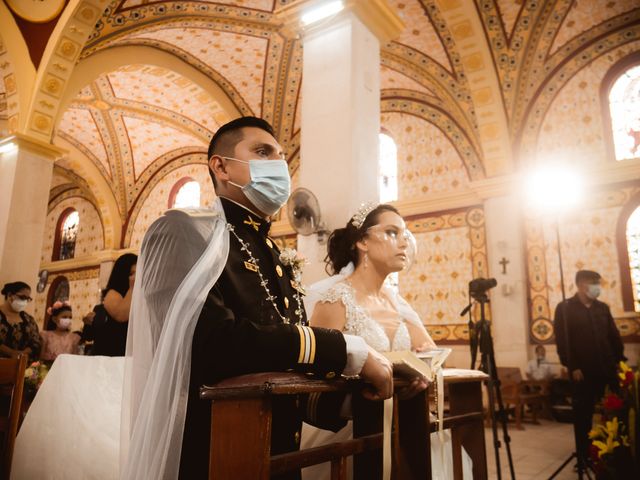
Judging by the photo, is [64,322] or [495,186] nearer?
[64,322]

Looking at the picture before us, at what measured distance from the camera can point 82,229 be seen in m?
18.1

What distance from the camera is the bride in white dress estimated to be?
2.94 m

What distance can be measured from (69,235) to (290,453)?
64.2ft

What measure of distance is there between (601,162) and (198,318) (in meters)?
9.63

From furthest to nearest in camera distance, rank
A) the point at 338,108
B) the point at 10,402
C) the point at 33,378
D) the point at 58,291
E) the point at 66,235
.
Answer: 1. the point at 66,235
2. the point at 58,291
3. the point at 338,108
4. the point at 33,378
5. the point at 10,402

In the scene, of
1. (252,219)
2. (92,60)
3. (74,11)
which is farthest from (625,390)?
(92,60)

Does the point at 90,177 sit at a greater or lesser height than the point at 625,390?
greater

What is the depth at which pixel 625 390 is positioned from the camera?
279 centimetres

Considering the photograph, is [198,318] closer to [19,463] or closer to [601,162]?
[19,463]

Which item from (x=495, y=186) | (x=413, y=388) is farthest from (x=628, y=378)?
(x=495, y=186)

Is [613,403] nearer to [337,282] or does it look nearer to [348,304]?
[348,304]

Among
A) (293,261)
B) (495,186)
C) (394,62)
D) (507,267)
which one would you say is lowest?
(293,261)

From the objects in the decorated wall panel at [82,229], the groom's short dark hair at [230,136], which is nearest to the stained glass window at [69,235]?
the decorated wall panel at [82,229]

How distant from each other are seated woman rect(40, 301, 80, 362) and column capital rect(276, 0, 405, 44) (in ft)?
15.0
